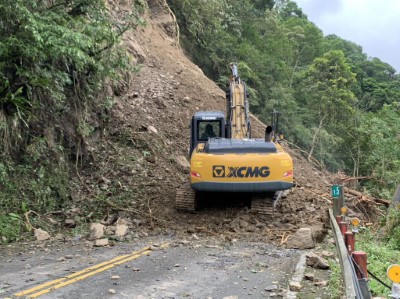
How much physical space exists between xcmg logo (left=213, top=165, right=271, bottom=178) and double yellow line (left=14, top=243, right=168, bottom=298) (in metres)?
→ 2.65

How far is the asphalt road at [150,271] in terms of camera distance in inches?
233

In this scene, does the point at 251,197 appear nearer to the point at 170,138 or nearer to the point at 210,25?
the point at 170,138

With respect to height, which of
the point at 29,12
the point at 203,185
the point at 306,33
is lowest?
the point at 203,185

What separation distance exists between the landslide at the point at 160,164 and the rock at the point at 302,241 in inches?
27.5

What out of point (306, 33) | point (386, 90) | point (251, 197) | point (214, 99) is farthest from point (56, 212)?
point (386, 90)

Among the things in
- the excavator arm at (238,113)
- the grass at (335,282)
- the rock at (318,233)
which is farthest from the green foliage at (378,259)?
the excavator arm at (238,113)

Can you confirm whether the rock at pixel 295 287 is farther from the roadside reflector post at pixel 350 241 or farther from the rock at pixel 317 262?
the rock at pixel 317 262

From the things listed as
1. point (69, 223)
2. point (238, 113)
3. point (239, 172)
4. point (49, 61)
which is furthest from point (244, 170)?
point (49, 61)

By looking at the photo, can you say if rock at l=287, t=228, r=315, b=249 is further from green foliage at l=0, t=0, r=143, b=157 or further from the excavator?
green foliage at l=0, t=0, r=143, b=157

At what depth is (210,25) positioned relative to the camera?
86.5 ft

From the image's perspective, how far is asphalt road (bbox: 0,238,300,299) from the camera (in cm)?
593

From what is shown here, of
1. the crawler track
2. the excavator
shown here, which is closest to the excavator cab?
the excavator

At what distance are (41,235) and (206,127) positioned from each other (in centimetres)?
503

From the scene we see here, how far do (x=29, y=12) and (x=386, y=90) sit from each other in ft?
148
